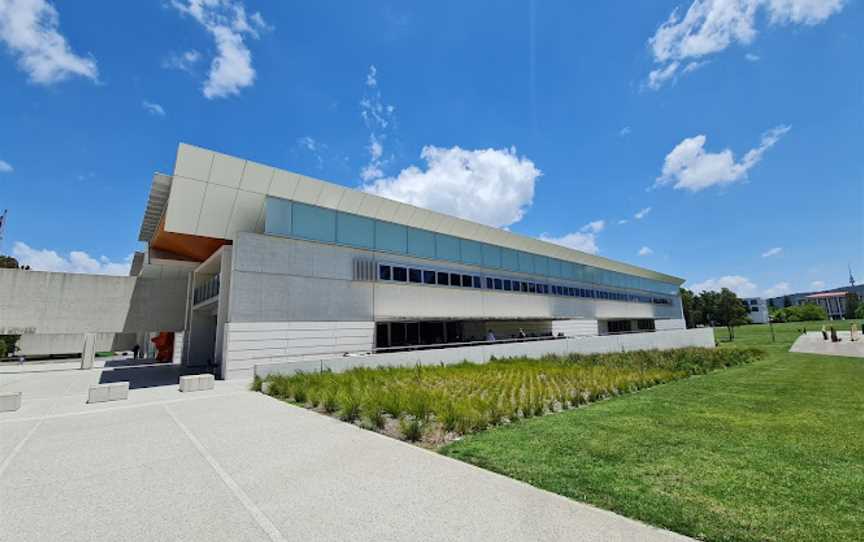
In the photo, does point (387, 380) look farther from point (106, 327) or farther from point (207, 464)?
point (106, 327)

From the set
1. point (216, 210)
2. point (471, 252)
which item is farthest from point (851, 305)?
point (216, 210)

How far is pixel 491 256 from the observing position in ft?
98.7

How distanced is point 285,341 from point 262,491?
14.0 m

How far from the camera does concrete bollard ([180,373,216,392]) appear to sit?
13984mm

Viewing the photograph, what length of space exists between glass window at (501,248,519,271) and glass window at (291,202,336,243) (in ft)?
51.6

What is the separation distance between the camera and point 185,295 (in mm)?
30297

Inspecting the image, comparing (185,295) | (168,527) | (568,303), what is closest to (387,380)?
(168,527)

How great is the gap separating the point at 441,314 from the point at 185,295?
853 inches

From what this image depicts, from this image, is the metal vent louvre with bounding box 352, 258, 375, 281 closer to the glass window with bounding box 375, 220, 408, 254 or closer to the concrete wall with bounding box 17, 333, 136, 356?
the glass window with bounding box 375, 220, 408, 254

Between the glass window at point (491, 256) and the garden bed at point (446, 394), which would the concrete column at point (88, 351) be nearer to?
the garden bed at point (446, 394)

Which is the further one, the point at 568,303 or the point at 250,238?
the point at 568,303

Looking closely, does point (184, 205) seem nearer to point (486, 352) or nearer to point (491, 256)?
point (486, 352)

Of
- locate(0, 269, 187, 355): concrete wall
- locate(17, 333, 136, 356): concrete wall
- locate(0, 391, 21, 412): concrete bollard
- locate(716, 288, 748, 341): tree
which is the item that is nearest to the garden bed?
locate(0, 391, 21, 412): concrete bollard

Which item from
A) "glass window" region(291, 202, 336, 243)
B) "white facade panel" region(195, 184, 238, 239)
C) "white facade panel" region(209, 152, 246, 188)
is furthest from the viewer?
"glass window" region(291, 202, 336, 243)
